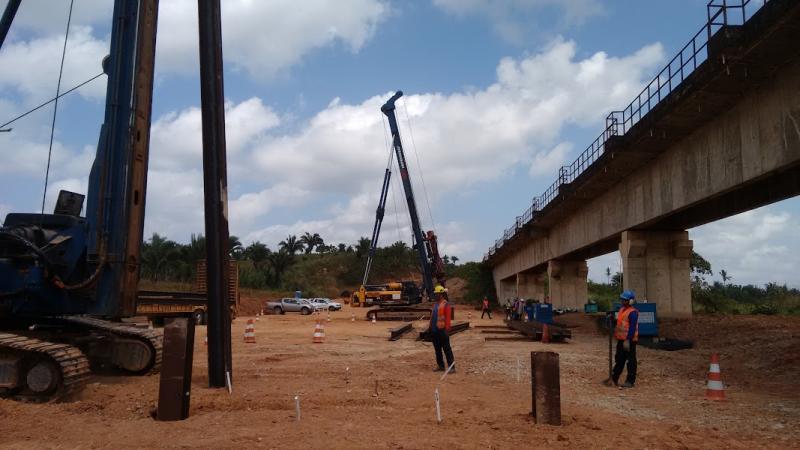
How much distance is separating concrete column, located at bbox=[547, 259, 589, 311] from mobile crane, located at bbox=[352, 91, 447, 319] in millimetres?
8414

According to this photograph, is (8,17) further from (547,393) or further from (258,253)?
(258,253)

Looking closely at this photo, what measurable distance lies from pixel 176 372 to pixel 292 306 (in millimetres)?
40445

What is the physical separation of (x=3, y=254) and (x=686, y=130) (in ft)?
53.5

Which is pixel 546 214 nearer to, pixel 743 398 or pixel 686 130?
pixel 686 130

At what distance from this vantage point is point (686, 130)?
56.5ft

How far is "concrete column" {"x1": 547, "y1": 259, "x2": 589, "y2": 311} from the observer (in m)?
36.4

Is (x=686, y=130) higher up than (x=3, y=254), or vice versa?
(x=686, y=130)

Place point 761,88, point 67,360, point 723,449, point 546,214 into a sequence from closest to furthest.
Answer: point 723,449
point 67,360
point 761,88
point 546,214

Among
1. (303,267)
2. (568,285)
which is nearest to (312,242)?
(303,267)

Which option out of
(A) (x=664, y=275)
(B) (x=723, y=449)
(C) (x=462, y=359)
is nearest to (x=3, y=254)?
(C) (x=462, y=359)

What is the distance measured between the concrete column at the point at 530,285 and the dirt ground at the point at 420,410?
34440 millimetres

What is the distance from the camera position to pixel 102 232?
31.0ft

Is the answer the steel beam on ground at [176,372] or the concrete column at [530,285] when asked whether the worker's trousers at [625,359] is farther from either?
the concrete column at [530,285]

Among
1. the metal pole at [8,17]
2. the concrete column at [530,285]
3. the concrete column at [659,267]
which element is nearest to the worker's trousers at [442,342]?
the metal pole at [8,17]
